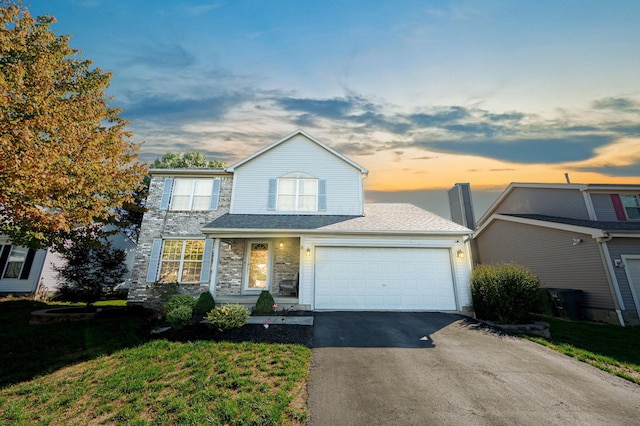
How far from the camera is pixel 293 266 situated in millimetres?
12422

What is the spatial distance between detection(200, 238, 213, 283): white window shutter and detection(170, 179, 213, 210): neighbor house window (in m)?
2.04

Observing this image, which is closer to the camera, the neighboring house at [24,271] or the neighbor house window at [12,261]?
the neighboring house at [24,271]

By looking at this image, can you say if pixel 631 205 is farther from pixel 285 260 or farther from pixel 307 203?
pixel 285 260

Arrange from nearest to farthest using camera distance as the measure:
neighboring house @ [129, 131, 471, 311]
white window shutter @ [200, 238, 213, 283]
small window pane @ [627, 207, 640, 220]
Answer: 1. neighboring house @ [129, 131, 471, 311]
2. white window shutter @ [200, 238, 213, 283]
3. small window pane @ [627, 207, 640, 220]

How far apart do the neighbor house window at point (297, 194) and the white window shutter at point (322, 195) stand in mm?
174

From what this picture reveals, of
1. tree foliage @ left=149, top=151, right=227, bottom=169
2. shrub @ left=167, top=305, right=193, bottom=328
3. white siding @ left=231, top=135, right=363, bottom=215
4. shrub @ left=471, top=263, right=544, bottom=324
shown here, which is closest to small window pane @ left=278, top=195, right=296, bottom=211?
white siding @ left=231, top=135, right=363, bottom=215

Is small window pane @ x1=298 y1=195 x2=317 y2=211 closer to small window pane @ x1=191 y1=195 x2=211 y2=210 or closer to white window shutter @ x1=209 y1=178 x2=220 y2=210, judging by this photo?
white window shutter @ x1=209 y1=178 x2=220 y2=210

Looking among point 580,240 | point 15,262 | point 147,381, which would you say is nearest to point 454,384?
point 147,381

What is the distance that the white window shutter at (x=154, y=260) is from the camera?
11695 mm

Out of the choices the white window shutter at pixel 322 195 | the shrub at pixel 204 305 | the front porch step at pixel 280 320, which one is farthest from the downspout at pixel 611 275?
the shrub at pixel 204 305

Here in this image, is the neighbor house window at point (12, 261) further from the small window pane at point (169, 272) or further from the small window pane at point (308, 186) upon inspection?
the small window pane at point (308, 186)

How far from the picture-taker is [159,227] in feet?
40.7

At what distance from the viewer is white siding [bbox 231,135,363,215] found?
12.8 meters

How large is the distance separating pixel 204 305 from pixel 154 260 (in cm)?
450
